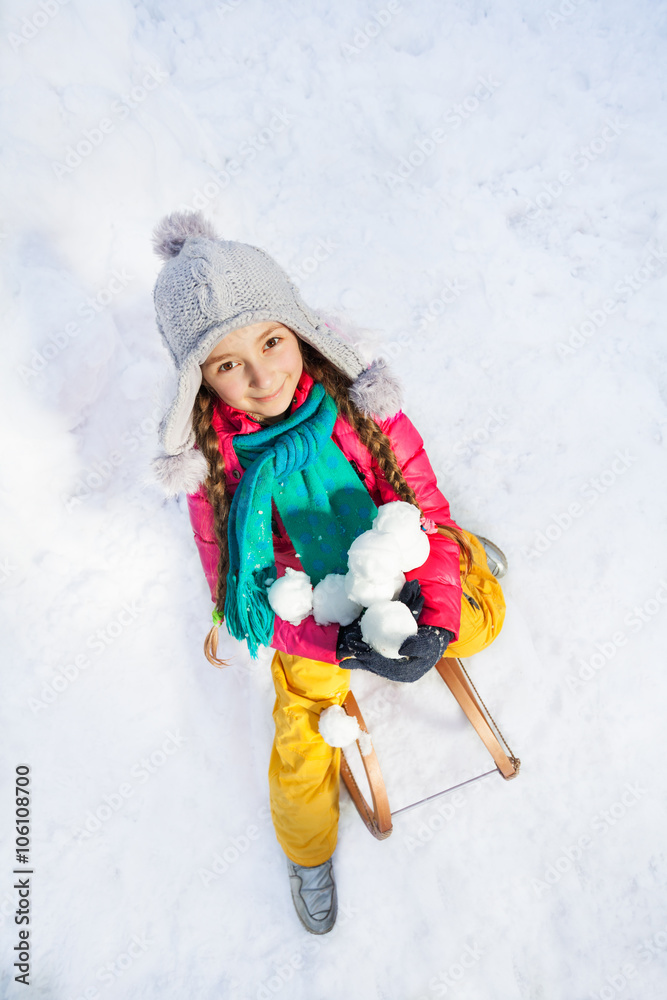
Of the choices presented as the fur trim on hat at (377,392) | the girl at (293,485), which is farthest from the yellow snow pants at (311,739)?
the fur trim on hat at (377,392)

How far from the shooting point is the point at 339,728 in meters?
1.45

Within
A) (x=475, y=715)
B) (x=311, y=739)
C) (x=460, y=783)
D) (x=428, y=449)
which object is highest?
(x=428, y=449)

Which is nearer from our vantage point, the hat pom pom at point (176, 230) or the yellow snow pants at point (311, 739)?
the hat pom pom at point (176, 230)

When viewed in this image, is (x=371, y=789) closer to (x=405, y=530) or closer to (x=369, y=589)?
(x=369, y=589)

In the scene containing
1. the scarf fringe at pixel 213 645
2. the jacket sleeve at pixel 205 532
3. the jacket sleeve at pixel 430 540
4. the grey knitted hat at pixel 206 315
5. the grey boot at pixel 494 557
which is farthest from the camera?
the grey boot at pixel 494 557

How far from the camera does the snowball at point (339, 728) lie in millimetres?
1452

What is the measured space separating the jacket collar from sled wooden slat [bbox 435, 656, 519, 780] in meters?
0.83

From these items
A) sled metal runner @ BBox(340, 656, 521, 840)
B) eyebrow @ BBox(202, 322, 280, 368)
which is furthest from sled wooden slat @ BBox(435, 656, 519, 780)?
eyebrow @ BBox(202, 322, 280, 368)

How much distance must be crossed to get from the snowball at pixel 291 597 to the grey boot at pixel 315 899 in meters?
0.83

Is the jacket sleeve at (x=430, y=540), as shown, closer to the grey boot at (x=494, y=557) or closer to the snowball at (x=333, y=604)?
the snowball at (x=333, y=604)

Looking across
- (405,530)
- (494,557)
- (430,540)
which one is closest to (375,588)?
(405,530)

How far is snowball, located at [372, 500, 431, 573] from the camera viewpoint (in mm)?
1187

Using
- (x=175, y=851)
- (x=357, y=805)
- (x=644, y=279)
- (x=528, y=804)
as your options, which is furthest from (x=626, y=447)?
(x=175, y=851)

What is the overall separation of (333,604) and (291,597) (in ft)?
0.32
